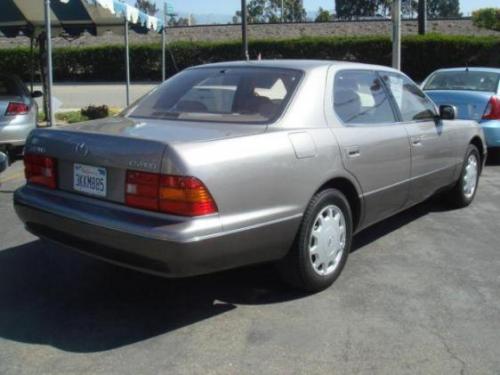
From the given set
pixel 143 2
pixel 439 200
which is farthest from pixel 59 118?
pixel 143 2

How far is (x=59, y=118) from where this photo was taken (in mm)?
16656

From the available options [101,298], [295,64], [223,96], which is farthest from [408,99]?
[101,298]

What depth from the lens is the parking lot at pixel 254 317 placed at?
3.33 m

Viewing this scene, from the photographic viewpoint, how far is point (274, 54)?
115ft

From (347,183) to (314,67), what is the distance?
0.86 m

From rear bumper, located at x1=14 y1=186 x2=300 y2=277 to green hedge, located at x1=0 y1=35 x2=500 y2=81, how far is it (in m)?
29.2

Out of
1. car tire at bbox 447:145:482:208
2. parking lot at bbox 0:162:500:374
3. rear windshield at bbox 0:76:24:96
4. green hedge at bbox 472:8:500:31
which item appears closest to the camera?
parking lot at bbox 0:162:500:374

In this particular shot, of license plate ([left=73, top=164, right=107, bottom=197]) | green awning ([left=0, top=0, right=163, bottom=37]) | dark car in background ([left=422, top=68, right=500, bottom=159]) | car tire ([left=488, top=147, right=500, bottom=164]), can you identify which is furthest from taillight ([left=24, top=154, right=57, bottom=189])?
green awning ([left=0, top=0, right=163, bottom=37])

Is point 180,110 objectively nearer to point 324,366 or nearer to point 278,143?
point 278,143

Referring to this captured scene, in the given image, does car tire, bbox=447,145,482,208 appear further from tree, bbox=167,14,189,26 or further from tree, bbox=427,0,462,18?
tree, bbox=427,0,462,18

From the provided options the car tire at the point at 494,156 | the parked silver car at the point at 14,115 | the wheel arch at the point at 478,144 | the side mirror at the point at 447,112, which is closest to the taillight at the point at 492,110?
the car tire at the point at 494,156

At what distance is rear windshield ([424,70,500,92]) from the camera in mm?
9625

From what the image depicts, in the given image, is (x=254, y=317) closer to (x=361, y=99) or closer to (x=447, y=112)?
(x=361, y=99)

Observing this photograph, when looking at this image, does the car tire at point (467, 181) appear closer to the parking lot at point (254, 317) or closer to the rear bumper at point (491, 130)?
the parking lot at point (254, 317)
